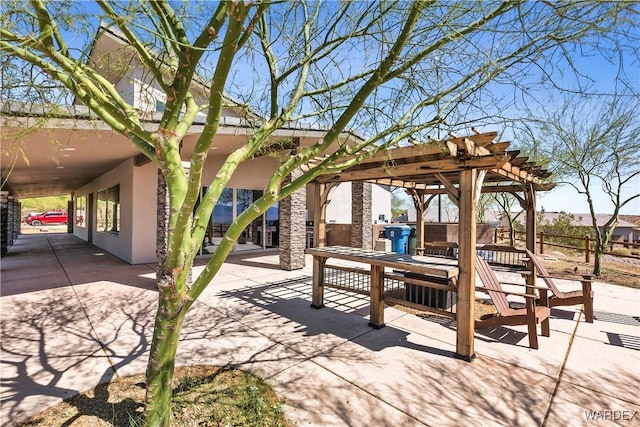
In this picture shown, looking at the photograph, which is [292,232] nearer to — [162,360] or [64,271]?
[64,271]

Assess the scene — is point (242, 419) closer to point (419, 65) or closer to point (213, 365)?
point (213, 365)

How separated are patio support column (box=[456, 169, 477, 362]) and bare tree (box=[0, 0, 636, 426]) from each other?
981mm

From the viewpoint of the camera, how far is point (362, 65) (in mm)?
3096

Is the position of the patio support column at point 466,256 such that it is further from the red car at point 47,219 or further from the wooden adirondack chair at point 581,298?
the red car at point 47,219

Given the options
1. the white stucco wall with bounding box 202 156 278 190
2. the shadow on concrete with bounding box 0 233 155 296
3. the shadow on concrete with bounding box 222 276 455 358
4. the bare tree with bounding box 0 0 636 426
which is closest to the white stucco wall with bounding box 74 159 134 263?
the shadow on concrete with bounding box 0 233 155 296

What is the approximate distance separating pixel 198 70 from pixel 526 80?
123 inches

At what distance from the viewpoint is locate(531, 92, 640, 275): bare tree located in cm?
898

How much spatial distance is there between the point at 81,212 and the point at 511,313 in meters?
22.2

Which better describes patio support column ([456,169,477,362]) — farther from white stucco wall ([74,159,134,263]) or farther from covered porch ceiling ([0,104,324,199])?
white stucco wall ([74,159,134,263])

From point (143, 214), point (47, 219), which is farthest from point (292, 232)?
point (47, 219)

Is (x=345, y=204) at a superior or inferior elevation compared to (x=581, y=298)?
superior

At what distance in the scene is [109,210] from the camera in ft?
40.1

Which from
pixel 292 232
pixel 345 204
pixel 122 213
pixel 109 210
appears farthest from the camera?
pixel 345 204

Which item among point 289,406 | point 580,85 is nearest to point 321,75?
point 580,85
